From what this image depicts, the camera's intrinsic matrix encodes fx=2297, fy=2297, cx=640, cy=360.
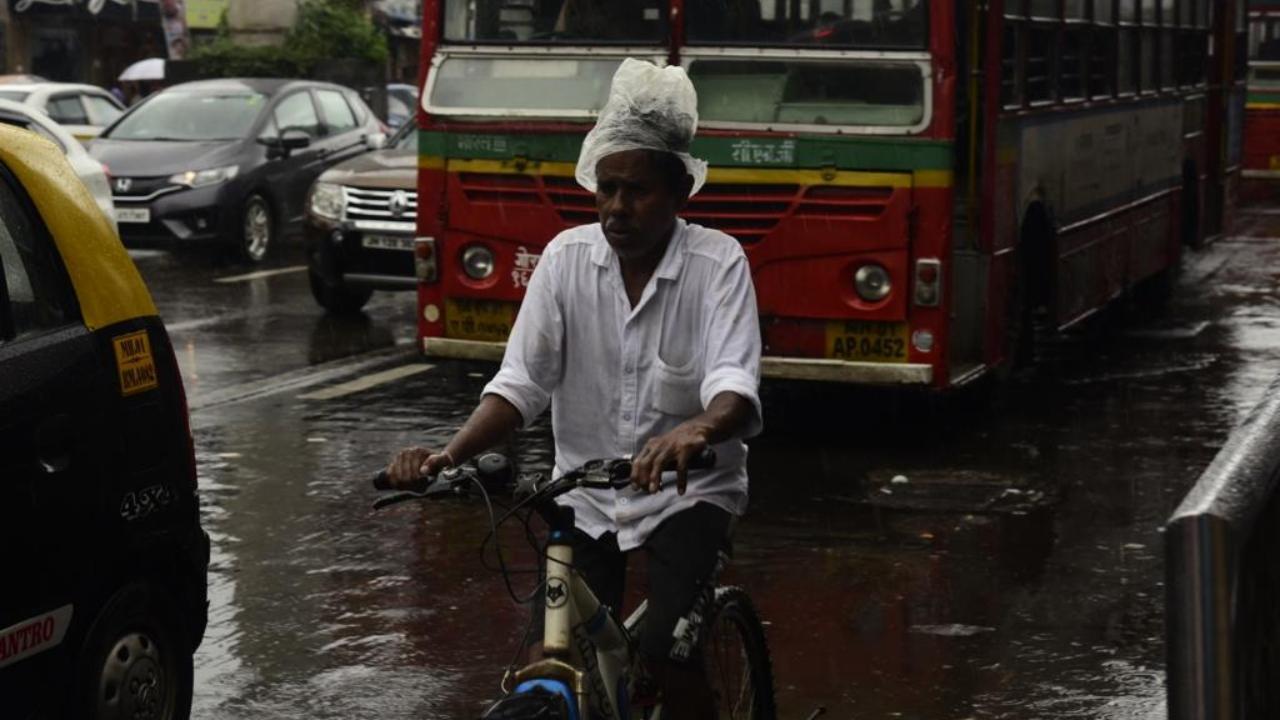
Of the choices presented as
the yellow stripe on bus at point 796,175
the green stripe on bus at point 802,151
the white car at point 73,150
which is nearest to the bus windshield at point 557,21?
the green stripe on bus at point 802,151

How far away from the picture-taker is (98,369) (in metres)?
5.47

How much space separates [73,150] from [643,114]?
5.64 metres

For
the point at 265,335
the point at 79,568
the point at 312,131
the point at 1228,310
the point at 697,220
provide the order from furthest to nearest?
the point at 312,131 → the point at 1228,310 → the point at 265,335 → the point at 697,220 → the point at 79,568

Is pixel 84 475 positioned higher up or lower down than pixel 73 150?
lower down

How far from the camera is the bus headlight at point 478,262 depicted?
→ 435 inches

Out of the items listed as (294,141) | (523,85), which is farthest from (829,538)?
(294,141)

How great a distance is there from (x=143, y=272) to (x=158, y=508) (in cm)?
1497

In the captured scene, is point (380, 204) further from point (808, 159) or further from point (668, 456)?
point (668, 456)

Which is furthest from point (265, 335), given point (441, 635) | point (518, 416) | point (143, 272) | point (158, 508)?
point (518, 416)

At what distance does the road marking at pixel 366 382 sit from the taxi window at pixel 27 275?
7010 millimetres

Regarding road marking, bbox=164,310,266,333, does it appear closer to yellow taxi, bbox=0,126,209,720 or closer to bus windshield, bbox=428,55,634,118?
bus windshield, bbox=428,55,634,118

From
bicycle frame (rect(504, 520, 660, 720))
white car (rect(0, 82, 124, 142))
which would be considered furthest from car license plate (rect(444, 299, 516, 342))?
white car (rect(0, 82, 124, 142))

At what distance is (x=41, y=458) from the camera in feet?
17.1

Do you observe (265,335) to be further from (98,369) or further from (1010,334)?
(98,369)
